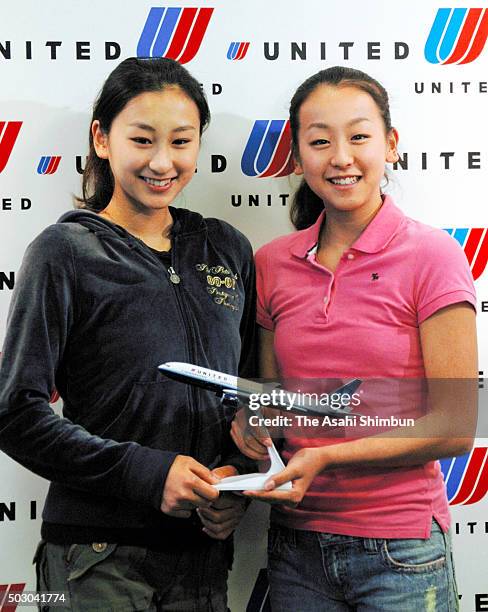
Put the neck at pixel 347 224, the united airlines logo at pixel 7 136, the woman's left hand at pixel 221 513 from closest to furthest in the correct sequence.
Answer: the woman's left hand at pixel 221 513 → the neck at pixel 347 224 → the united airlines logo at pixel 7 136

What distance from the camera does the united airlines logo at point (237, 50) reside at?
5.21 ft

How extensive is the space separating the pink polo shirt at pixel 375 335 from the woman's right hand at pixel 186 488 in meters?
0.21

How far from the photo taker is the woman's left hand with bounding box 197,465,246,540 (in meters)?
1.32

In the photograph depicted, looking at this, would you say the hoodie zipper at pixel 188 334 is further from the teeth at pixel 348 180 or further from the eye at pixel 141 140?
the teeth at pixel 348 180

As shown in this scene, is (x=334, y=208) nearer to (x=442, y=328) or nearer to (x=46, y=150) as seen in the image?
(x=442, y=328)

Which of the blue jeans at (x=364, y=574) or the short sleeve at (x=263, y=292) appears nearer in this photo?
the blue jeans at (x=364, y=574)

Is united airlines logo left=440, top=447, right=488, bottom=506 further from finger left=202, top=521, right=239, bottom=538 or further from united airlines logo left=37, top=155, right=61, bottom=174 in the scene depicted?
united airlines logo left=37, top=155, right=61, bottom=174

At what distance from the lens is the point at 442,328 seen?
128cm

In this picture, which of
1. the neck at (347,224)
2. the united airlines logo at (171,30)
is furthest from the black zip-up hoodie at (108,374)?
the united airlines logo at (171,30)

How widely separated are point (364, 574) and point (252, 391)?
35 cm

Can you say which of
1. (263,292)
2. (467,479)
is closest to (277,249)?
(263,292)

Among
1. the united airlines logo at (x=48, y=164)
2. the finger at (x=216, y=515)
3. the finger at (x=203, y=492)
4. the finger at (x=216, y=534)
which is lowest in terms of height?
the finger at (x=216, y=534)

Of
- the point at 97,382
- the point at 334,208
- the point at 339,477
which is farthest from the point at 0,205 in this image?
the point at 339,477

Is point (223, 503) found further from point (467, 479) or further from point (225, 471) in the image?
point (467, 479)
